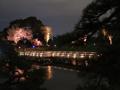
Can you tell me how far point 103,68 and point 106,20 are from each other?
15.2 inches

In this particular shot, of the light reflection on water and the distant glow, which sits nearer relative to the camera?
the light reflection on water

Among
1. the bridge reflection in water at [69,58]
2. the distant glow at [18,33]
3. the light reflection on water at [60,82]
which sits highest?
the distant glow at [18,33]

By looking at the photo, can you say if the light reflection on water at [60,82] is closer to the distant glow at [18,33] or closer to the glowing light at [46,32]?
the glowing light at [46,32]

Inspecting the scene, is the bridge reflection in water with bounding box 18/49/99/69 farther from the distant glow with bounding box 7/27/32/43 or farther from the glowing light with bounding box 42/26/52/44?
the distant glow with bounding box 7/27/32/43

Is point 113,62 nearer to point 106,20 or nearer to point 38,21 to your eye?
point 106,20

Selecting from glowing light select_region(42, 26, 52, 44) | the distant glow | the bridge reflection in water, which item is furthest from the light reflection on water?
the distant glow

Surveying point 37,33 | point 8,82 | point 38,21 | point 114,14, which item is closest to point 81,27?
point 114,14

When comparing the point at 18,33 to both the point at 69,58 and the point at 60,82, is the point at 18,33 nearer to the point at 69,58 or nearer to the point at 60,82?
the point at 69,58

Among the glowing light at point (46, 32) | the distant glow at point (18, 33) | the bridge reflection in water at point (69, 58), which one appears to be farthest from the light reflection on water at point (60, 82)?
the distant glow at point (18, 33)

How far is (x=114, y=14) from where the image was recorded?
231 cm

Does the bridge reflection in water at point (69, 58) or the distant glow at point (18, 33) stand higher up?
the distant glow at point (18, 33)

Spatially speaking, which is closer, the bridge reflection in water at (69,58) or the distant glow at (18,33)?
the bridge reflection in water at (69,58)

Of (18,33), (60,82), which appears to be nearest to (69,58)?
(60,82)

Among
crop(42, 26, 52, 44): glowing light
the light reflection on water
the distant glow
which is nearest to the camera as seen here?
the light reflection on water
